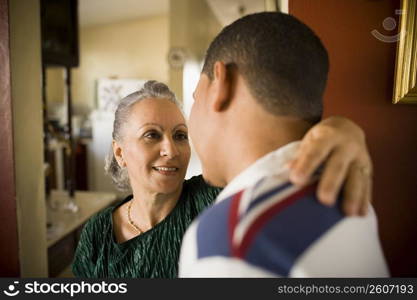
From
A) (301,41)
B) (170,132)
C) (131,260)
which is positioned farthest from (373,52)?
(131,260)

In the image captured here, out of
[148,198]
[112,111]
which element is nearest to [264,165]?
[148,198]

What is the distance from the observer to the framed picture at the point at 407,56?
786 millimetres

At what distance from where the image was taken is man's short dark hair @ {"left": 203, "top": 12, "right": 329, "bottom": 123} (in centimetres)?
52

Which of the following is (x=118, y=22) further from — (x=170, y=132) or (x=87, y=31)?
(x=170, y=132)

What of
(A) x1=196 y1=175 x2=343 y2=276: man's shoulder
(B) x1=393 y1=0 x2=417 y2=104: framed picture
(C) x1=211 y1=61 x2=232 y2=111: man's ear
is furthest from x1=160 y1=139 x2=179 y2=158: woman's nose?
(B) x1=393 y1=0 x2=417 y2=104: framed picture

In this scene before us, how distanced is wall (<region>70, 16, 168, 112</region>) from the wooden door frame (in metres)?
3.76

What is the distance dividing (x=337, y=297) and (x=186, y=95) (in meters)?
0.64

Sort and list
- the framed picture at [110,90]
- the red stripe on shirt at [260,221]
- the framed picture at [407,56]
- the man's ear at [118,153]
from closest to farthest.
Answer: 1. the red stripe on shirt at [260,221]
2. the framed picture at [407,56]
3. the man's ear at [118,153]
4. the framed picture at [110,90]

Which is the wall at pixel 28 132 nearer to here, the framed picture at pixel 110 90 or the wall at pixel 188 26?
the wall at pixel 188 26

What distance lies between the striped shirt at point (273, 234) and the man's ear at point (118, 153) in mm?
483

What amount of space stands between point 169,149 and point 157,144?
0.03 m

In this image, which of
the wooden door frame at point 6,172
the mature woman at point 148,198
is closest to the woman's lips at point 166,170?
the mature woman at point 148,198

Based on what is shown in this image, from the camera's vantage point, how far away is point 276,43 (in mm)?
522

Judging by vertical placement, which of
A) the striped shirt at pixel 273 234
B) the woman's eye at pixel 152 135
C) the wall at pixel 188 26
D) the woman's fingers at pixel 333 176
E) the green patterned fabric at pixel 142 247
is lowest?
the green patterned fabric at pixel 142 247
